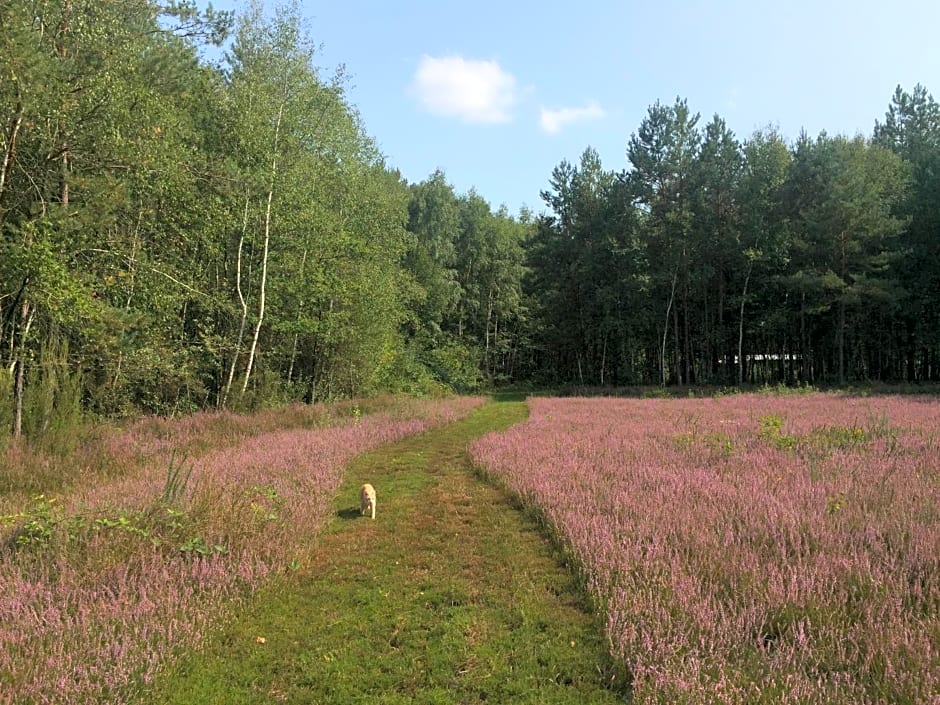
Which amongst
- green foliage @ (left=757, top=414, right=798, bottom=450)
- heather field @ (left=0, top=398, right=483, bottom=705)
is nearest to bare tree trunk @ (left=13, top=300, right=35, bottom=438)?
heather field @ (left=0, top=398, right=483, bottom=705)

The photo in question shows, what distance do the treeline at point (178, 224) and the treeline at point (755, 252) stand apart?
17313mm

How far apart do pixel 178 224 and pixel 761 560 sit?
16383 mm

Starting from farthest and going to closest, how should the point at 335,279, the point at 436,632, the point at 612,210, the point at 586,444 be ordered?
the point at 612,210 → the point at 335,279 → the point at 586,444 → the point at 436,632

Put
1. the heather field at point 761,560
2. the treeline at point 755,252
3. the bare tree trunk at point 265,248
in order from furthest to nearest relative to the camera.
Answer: the treeline at point 755,252 < the bare tree trunk at point 265,248 < the heather field at point 761,560

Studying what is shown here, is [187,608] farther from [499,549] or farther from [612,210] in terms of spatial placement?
[612,210]

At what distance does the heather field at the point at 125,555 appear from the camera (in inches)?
140

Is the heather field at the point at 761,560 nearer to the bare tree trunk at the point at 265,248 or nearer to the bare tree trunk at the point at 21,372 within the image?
the bare tree trunk at the point at 21,372

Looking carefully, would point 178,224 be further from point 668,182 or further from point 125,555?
point 668,182

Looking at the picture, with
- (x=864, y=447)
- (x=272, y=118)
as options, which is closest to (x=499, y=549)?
(x=864, y=447)

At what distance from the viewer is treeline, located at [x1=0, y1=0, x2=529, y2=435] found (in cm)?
941

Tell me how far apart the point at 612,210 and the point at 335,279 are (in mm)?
26466

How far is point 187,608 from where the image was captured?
14.3 ft

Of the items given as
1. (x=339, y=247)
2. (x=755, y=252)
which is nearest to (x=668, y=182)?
(x=755, y=252)

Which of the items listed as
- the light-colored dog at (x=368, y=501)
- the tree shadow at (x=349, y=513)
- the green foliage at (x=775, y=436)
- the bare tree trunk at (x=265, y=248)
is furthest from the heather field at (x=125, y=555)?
the bare tree trunk at (x=265, y=248)
